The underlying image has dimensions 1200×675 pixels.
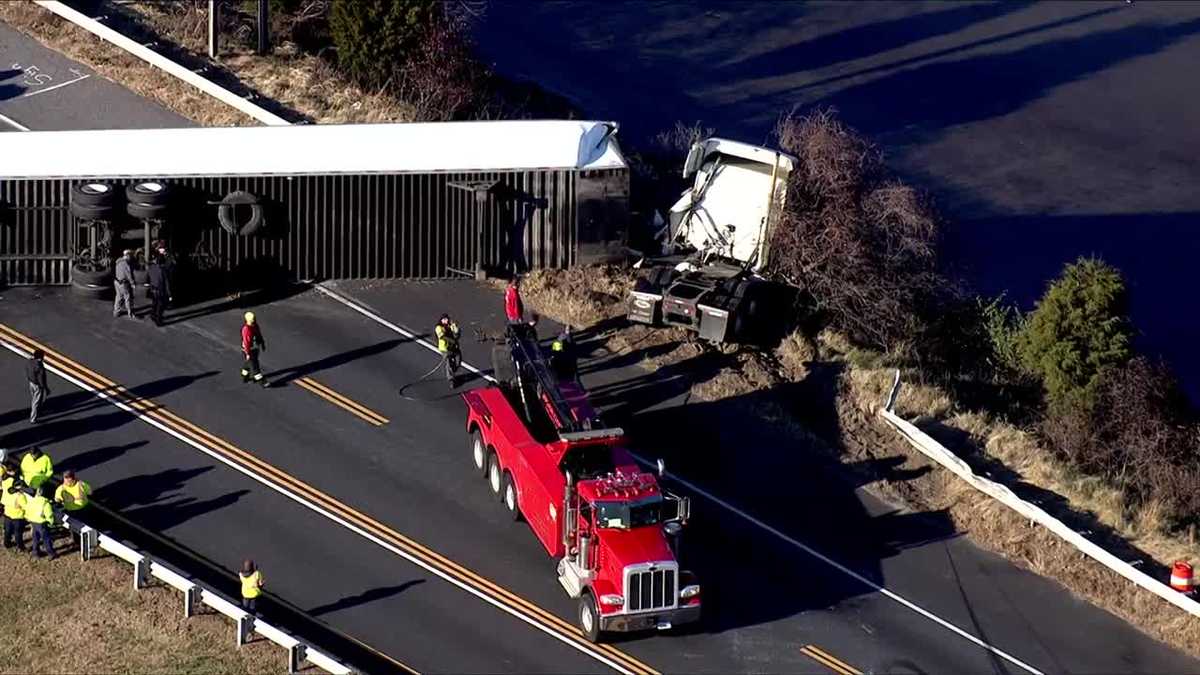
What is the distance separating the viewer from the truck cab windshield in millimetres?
30781

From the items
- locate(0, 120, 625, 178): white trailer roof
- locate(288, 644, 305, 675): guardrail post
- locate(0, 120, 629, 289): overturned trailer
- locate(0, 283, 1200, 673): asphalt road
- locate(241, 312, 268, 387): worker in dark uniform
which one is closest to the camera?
locate(288, 644, 305, 675): guardrail post

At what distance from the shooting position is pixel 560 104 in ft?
189

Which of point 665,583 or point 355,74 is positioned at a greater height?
point 355,74

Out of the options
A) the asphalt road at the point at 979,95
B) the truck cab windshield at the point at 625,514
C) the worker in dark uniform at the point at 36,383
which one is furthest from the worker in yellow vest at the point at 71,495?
the asphalt road at the point at 979,95

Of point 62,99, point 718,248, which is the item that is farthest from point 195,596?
point 62,99

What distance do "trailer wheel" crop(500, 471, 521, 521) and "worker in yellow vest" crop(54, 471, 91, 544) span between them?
707cm

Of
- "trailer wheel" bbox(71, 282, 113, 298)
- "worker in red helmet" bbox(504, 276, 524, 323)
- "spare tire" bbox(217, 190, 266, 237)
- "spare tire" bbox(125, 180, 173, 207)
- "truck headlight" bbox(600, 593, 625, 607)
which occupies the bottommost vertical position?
"truck headlight" bbox(600, 593, 625, 607)

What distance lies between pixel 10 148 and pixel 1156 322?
28.9 metres

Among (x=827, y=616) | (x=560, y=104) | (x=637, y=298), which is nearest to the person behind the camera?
(x=827, y=616)

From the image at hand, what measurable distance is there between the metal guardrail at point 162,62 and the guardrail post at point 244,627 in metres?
18.2

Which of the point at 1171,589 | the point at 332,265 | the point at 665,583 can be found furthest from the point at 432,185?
the point at 1171,589

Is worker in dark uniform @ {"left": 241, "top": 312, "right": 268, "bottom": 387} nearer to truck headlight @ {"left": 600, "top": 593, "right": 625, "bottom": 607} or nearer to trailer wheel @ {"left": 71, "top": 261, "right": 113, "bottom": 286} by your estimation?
trailer wheel @ {"left": 71, "top": 261, "right": 113, "bottom": 286}

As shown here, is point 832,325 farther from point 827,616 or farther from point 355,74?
point 355,74

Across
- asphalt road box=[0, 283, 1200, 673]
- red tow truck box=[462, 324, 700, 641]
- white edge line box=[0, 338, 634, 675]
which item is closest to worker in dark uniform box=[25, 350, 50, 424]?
asphalt road box=[0, 283, 1200, 673]
